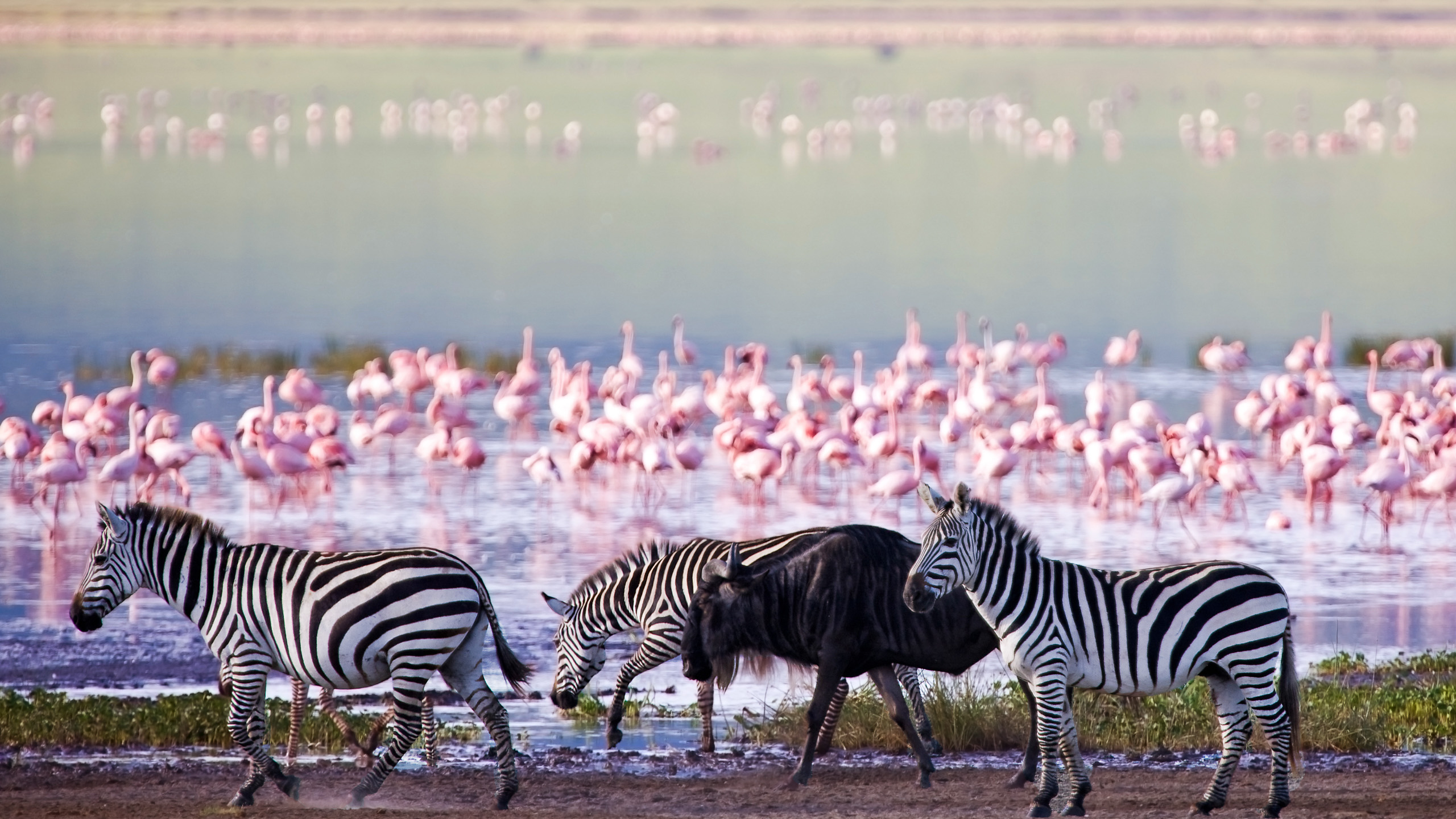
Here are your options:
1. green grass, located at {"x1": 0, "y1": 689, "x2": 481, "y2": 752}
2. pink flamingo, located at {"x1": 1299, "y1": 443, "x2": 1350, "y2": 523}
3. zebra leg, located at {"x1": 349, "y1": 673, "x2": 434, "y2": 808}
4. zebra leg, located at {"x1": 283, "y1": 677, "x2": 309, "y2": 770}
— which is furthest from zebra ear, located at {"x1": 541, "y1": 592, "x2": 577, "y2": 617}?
pink flamingo, located at {"x1": 1299, "y1": 443, "x2": 1350, "y2": 523}

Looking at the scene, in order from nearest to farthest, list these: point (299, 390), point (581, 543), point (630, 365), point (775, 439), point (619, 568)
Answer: point (619, 568) → point (581, 543) → point (775, 439) → point (299, 390) → point (630, 365)

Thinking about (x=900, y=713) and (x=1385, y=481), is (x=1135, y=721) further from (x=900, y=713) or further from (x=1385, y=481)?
(x=1385, y=481)

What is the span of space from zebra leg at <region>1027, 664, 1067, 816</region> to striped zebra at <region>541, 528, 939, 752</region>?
3.75 feet

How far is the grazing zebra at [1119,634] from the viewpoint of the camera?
7605 millimetres

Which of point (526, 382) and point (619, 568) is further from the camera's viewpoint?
point (526, 382)

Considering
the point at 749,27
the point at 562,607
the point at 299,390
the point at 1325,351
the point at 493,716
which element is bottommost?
the point at 493,716

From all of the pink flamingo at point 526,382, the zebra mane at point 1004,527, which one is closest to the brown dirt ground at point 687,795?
the zebra mane at point 1004,527

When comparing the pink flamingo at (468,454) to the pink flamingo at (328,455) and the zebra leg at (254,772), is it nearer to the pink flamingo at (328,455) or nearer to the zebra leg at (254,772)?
the pink flamingo at (328,455)

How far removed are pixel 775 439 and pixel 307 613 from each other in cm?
896

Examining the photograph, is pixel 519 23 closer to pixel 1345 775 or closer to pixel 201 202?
pixel 201 202

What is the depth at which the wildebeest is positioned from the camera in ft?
27.0

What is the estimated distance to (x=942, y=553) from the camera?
24.5ft

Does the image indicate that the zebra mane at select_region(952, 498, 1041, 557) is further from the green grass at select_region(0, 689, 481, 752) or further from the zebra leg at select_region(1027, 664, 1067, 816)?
the green grass at select_region(0, 689, 481, 752)

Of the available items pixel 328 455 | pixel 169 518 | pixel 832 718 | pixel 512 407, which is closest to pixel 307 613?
pixel 169 518
